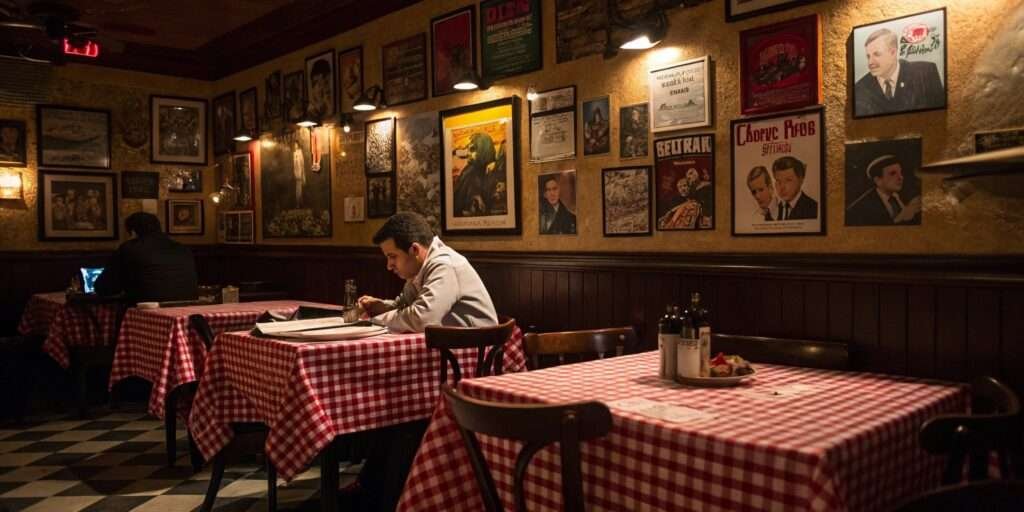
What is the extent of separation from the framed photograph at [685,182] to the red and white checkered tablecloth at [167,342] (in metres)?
2.17

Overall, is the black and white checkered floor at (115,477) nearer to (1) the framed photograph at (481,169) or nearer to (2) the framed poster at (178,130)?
(1) the framed photograph at (481,169)

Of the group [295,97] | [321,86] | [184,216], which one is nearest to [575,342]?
[321,86]

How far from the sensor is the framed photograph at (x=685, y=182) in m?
3.86

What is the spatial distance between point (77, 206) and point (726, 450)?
7.69 metres

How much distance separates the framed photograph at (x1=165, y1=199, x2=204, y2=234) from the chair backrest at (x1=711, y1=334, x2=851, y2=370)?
6.85 m

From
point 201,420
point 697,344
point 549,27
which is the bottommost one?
point 201,420

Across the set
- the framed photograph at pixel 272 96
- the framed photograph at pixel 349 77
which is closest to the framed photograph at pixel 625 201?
the framed photograph at pixel 349 77

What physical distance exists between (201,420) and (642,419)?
93.4 inches

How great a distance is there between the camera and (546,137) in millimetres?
4727

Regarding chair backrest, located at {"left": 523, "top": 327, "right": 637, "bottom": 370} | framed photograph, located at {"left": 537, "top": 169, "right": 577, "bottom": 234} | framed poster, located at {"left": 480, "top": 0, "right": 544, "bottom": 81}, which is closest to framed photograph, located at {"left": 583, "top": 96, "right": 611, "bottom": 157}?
framed photograph, located at {"left": 537, "top": 169, "right": 577, "bottom": 234}

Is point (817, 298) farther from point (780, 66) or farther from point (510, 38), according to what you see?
point (510, 38)

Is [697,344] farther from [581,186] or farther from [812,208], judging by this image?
[581,186]

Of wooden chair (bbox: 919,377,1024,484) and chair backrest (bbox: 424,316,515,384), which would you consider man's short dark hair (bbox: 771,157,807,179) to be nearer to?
chair backrest (bbox: 424,316,515,384)

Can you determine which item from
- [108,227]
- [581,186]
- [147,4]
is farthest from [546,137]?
[108,227]
